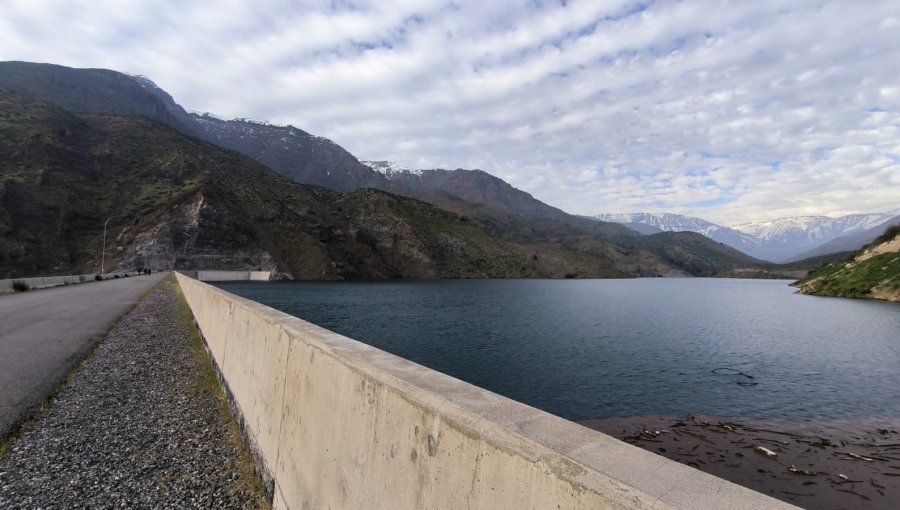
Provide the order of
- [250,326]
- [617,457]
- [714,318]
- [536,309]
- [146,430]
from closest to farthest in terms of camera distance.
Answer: [617,457], [250,326], [146,430], [714,318], [536,309]

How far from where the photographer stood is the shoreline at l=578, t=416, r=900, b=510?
11680 millimetres

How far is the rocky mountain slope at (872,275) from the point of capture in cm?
6350

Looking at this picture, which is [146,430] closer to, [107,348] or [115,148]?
[107,348]

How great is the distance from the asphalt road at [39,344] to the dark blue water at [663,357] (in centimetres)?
1618

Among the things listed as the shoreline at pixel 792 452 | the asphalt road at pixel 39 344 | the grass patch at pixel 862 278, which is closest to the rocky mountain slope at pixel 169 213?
the asphalt road at pixel 39 344

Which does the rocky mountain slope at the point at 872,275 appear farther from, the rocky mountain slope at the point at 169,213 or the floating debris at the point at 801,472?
the rocky mountain slope at the point at 169,213

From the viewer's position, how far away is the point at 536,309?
62.7m

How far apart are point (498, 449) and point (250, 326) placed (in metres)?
6.94

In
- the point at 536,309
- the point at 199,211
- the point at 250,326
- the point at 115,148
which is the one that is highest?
the point at 115,148

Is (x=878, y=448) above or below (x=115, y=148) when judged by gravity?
below

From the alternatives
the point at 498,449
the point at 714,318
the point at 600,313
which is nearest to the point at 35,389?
the point at 498,449

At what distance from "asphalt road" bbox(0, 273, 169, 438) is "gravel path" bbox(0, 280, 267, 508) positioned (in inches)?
20.2

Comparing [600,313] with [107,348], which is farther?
[600,313]

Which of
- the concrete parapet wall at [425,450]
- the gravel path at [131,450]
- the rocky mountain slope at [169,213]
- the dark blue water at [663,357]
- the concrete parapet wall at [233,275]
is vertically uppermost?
the rocky mountain slope at [169,213]
